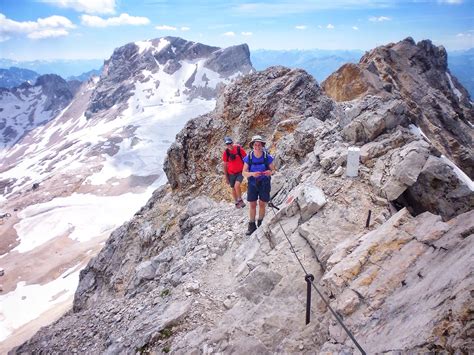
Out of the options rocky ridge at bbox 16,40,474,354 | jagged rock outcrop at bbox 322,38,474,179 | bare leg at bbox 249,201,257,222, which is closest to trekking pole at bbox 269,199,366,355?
rocky ridge at bbox 16,40,474,354

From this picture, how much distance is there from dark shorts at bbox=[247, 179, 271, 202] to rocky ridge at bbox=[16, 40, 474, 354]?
967 millimetres

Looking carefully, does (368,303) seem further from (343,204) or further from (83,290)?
(83,290)

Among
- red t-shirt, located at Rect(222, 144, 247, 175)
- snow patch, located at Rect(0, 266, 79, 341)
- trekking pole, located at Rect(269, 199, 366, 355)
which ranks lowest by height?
snow patch, located at Rect(0, 266, 79, 341)

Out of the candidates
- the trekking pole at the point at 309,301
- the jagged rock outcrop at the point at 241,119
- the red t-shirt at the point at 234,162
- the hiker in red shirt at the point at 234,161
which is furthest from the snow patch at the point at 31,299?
the trekking pole at the point at 309,301

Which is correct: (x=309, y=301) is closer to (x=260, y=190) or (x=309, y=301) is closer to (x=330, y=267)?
(x=330, y=267)

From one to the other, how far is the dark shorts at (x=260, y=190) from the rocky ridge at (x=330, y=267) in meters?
0.97

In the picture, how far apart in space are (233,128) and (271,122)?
3.13m

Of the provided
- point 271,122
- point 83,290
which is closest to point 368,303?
point 271,122

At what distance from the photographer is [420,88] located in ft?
198

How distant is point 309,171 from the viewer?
1550cm

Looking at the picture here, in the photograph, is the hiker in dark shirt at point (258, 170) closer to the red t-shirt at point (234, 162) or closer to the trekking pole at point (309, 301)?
the trekking pole at point (309, 301)

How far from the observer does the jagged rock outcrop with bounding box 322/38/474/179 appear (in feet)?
147

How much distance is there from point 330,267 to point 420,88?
61272 mm

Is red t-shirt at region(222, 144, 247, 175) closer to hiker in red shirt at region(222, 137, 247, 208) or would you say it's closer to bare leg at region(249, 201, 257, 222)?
hiker in red shirt at region(222, 137, 247, 208)
